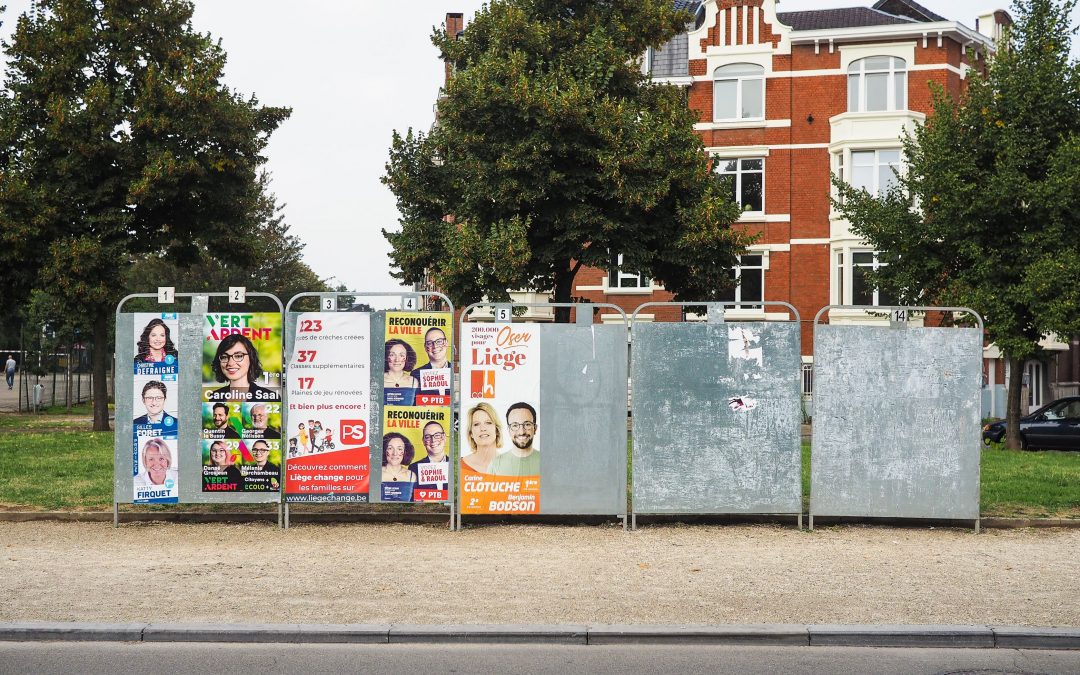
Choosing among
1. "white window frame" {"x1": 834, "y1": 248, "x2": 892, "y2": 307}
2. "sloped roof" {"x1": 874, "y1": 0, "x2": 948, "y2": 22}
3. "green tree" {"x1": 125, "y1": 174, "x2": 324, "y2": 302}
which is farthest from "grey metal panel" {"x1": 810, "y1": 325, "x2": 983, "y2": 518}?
"green tree" {"x1": 125, "y1": 174, "x2": 324, "y2": 302}

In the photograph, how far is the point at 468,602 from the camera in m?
7.85

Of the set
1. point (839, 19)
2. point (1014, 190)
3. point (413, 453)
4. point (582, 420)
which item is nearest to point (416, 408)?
point (413, 453)

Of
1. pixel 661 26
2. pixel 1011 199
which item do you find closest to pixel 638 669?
pixel 1011 199

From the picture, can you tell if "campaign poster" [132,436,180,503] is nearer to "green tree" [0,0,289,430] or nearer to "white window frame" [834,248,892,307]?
"green tree" [0,0,289,430]

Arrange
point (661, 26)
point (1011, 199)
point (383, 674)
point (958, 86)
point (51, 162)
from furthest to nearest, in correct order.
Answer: point (958, 86) < point (661, 26) < point (51, 162) < point (1011, 199) < point (383, 674)

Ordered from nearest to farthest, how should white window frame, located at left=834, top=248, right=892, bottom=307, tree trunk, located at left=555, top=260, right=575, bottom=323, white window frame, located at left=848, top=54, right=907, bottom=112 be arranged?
tree trunk, located at left=555, top=260, right=575, bottom=323 < white window frame, located at left=834, top=248, right=892, bottom=307 < white window frame, located at left=848, top=54, right=907, bottom=112

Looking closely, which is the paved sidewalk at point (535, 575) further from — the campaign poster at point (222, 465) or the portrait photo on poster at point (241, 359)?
the portrait photo on poster at point (241, 359)

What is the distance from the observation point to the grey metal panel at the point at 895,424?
37.0 feet

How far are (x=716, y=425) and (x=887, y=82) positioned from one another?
3036 cm

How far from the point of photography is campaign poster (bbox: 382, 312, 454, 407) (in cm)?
1112

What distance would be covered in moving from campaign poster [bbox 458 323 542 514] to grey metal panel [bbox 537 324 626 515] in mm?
116

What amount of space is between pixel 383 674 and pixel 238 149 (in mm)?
23302

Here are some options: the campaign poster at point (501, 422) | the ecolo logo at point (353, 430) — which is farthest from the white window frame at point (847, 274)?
the ecolo logo at point (353, 430)

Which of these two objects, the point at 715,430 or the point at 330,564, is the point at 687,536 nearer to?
the point at 715,430
